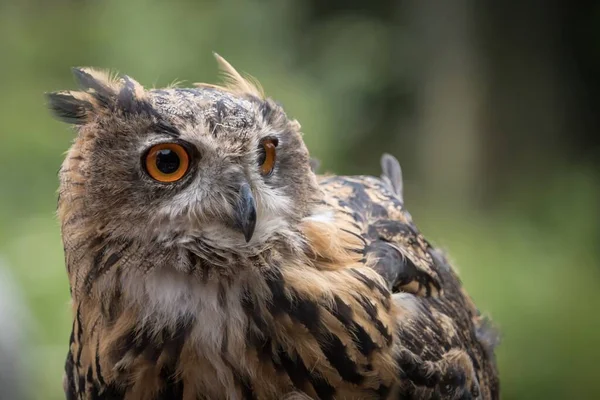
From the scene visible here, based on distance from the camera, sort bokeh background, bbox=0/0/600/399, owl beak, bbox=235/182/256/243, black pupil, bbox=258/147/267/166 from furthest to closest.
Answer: bokeh background, bbox=0/0/600/399
black pupil, bbox=258/147/267/166
owl beak, bbox=235/182/256/243

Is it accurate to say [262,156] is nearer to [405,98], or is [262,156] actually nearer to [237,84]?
[237,84]

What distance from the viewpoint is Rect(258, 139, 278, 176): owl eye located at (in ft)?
5.95

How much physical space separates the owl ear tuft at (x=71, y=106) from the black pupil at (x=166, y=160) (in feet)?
0.88

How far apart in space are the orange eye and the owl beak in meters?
0.15

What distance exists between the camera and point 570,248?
5.73 m

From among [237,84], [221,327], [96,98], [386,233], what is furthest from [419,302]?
[96,98]

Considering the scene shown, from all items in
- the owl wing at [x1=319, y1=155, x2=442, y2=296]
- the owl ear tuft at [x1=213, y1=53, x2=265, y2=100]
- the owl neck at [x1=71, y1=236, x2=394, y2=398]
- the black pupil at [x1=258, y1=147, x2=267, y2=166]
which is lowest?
the owl neck at [x1=71, y1=236, x2=394, y2=398]

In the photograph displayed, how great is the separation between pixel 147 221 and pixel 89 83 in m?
0.41

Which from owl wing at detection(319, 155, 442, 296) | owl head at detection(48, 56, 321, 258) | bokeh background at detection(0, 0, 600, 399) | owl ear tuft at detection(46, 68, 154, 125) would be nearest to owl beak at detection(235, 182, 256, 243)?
owl head at detection(48, 56, 321, 258)

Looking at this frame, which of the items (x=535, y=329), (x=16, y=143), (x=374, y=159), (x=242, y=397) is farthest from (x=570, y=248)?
(x=16, y=143)

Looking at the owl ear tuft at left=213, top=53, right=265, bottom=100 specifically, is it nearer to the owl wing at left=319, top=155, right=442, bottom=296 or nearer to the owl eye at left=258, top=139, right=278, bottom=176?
the owl eye at left=258, top=139, right=278, bottom=176

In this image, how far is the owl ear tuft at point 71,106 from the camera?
6.08 feet

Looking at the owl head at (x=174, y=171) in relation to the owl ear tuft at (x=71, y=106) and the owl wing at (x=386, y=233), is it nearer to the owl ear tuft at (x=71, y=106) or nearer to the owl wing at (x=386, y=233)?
the owl ear tuft at (x=71, y=106)

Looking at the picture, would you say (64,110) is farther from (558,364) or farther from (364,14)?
(364,14)
